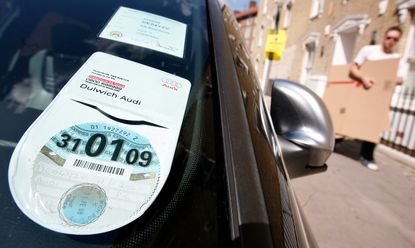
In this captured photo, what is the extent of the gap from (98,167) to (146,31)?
0.49 meters

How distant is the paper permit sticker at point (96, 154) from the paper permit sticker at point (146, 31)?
181 mm

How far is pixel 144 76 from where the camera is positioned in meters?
0.79

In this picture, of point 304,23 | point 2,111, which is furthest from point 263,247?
point 304,23

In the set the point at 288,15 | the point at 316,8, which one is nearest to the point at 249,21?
the point at 288,15

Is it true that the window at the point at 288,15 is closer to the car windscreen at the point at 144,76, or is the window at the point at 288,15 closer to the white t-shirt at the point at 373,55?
the white t-shirt at the point at 373,55

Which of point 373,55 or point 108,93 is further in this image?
point 373,55

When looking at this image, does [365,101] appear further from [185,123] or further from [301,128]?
[185,123]

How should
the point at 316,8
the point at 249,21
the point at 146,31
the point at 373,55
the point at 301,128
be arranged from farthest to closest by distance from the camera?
the point at 249,21, the point at 316,8, the point at 373,55, the point at 301,128, the point at 146,31

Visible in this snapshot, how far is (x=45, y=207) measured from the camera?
54cm

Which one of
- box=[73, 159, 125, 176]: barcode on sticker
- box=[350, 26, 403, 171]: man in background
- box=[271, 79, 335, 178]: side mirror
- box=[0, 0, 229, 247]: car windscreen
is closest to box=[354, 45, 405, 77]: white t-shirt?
box=[350, 26, 403, 171]: man in background

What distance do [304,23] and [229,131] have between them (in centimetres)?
1654

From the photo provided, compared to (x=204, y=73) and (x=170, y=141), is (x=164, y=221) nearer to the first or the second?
(x=170, y=141)

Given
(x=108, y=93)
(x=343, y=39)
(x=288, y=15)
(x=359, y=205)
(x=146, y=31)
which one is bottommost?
(x=359, y=205)

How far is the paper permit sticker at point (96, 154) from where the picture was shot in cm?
54
